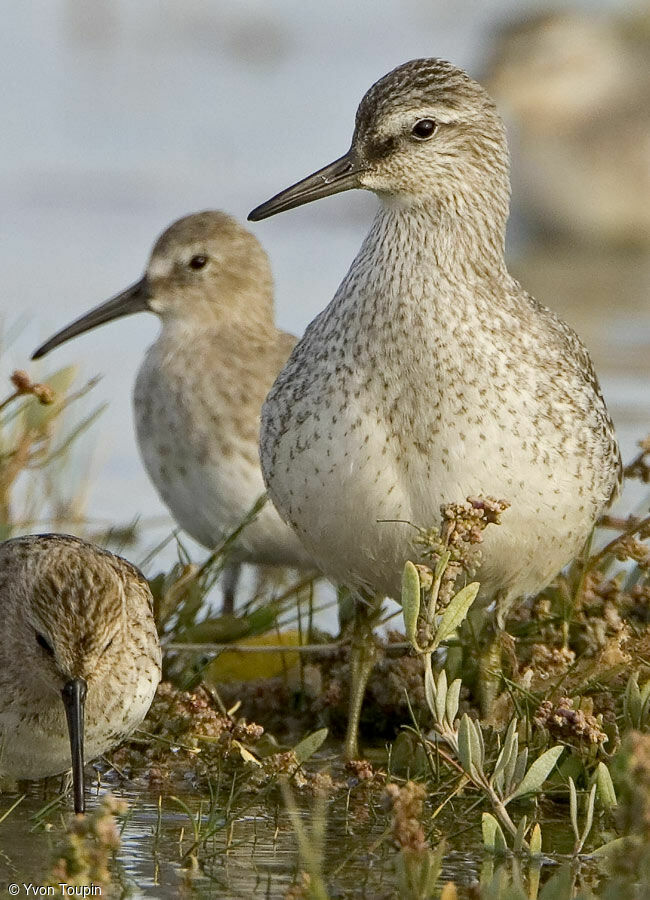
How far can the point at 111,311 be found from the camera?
28.8 feet

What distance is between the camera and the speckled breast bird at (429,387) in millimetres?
5605

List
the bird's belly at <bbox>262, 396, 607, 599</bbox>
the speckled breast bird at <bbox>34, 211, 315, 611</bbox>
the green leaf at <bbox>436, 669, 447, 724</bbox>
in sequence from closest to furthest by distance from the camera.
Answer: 1. the green leaf at <bbox>436, 669, 447, 724</bbox>
2. the bird's belly at <bbox>262, 396, 607, 599</bbox>
3. the speckled breast bird at <bbox>34, 211, 315, 611</bbox>

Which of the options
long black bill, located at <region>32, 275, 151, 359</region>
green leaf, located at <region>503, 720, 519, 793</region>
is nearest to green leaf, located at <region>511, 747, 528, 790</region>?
green leaf, located at <region>503, 720, 519, 793</region>

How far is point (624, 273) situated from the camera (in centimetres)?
1545

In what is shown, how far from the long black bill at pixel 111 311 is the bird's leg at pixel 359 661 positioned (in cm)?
288

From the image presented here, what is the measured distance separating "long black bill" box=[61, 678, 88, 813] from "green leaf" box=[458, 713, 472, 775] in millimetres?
1049

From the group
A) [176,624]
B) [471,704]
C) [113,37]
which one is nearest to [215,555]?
[176,624]

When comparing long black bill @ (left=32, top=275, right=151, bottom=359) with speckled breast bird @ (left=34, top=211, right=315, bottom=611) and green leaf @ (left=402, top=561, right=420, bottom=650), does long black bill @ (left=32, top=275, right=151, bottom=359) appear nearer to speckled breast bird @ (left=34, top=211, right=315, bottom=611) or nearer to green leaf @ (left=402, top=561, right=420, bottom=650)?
speckled breast bird @ (left=34, top=211, right=315, bottom=611)

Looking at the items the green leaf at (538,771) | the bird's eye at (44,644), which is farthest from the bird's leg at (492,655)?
the bird's eye at (44,644)

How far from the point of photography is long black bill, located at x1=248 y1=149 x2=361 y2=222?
235 inches

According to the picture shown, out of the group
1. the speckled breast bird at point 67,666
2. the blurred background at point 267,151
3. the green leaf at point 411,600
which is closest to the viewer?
the green leaf at point 411,600

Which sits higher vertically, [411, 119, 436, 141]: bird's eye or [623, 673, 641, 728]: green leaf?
[411, 119, 436, 141]: bird's eye

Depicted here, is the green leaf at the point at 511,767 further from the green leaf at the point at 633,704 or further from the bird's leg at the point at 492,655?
the bird's leg at the point at 492,655

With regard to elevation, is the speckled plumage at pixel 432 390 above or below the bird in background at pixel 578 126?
below
